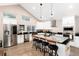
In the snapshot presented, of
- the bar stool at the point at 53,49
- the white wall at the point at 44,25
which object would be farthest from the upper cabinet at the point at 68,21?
the bar stool at the point at 53,49

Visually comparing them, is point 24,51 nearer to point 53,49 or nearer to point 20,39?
point 20,39

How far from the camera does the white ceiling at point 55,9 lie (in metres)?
2.21

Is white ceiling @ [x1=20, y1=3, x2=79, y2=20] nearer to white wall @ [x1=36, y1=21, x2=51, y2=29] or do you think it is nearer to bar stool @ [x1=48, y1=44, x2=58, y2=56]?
white wall @ [x1=36, y1=21, x2=51, y2=29]

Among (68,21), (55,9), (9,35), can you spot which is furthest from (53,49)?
(9,35)

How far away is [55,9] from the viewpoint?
2.27m

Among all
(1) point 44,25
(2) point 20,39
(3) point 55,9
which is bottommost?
(2) point 20,39

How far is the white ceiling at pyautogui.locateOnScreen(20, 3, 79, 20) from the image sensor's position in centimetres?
221

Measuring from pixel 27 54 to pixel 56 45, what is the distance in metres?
0.61

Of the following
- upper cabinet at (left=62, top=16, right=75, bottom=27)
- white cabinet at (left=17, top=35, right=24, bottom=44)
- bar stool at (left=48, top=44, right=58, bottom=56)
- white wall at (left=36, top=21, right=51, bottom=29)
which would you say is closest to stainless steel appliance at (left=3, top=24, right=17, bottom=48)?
white cabinet at (left=17, top=35, right=24, bottom=44)

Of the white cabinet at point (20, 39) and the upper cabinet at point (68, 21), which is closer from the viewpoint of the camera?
the upper cabinet at point (68, 21)

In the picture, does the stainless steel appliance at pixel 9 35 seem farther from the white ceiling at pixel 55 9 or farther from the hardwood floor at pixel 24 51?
the white ceiling at pixel 55 9

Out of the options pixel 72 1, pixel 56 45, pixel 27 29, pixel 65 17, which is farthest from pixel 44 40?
pixel 72 1

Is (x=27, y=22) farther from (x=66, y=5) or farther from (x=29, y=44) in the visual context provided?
(x=66, y=5)

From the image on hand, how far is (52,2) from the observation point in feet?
7.39
